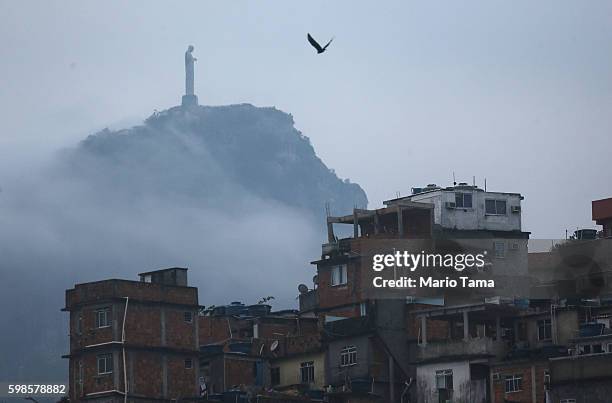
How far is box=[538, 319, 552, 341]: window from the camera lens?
96.6 m

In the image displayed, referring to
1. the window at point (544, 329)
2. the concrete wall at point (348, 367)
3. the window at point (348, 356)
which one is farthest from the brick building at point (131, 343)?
the window at point (544, 329)

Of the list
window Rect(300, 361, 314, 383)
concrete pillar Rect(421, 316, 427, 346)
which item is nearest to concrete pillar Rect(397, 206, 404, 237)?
window Rect(300, 361, 314, 383)

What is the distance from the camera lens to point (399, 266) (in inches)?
4432

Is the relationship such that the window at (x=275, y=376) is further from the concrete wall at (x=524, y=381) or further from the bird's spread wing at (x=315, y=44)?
the bird's spread wing at (x=315, y=44)

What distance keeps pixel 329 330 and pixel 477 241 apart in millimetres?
17020

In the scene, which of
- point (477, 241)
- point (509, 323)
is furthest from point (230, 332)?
point (509, 323)

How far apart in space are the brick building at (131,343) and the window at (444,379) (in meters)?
16.7

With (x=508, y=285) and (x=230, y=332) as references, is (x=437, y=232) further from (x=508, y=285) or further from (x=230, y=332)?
(x=230, y=332)

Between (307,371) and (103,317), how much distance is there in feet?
52.6

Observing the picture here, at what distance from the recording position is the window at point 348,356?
10600cm

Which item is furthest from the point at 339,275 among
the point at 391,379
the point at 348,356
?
the point at 391,379

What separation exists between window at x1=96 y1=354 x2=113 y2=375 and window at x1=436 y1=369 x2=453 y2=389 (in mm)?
20407

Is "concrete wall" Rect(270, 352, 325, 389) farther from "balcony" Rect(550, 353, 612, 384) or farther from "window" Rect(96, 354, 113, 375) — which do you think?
"balcony" Rect(550, 353, 612, 384)

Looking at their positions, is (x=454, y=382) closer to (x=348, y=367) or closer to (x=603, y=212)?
(x=348, y=367)
